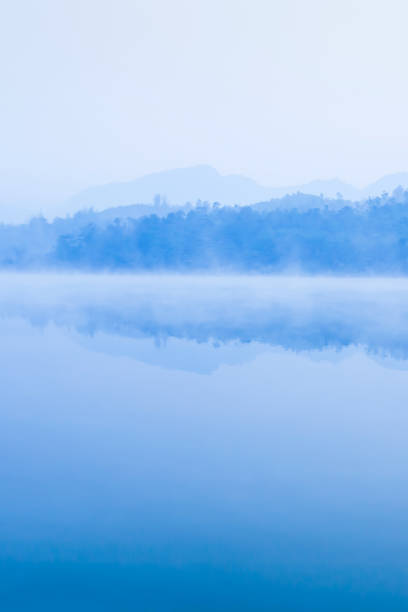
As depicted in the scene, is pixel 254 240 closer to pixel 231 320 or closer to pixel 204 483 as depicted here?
pixel 231 320

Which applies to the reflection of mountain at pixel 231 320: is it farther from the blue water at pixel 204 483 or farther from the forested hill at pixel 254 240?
the forested hill at pixel 254 240

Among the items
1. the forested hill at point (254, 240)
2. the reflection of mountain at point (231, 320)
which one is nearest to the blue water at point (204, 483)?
the reflection of mountain at point (231, 320)

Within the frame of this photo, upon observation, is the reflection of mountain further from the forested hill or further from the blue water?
the forested hill

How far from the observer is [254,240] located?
4931 cm

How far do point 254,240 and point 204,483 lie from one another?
4501 centimetres

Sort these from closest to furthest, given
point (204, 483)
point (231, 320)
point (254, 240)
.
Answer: point (204, 483)
point (231, 320)
point (254, 240)

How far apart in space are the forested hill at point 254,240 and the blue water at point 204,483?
1415 inches

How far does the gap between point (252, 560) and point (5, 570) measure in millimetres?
1372

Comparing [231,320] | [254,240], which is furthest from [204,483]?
[254,240]

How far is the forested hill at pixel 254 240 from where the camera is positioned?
152ft

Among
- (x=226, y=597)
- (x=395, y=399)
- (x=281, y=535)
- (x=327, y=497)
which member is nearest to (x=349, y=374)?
(x=395, y=399)

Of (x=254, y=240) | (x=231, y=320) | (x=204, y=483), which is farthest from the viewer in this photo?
(x=254, y=240)

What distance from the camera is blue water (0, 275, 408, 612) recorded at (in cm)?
348

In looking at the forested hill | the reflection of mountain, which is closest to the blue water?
the reflection of mountain
